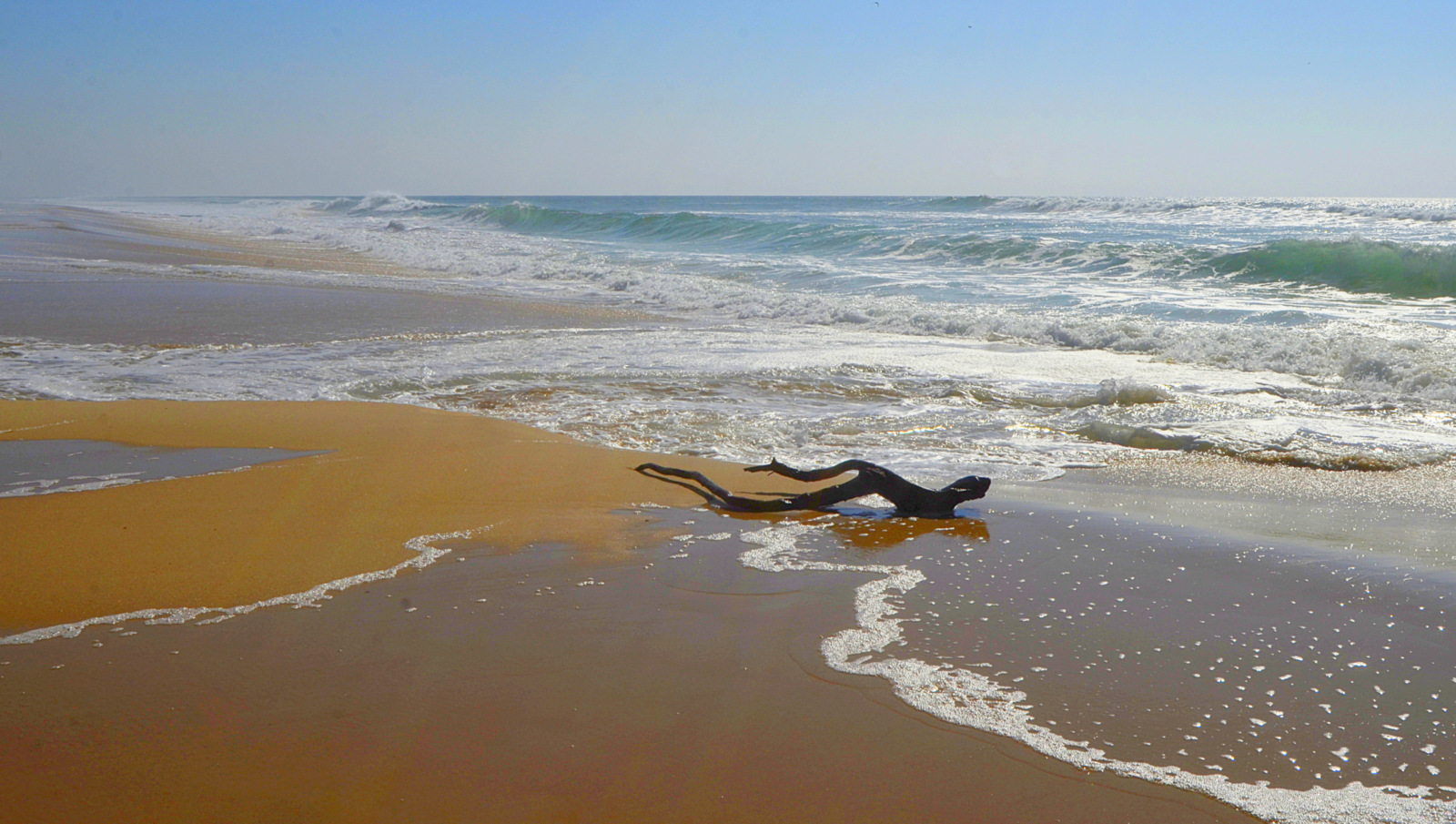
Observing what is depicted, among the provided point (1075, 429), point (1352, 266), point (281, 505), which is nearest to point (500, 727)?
point (281, 505)

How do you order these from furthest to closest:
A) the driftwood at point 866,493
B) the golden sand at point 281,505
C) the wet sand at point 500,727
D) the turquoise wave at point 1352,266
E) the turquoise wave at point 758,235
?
the turquoise wave at point 758,235
the turquoise wave at point 1352,266
the driftwood at point 866,493
the golden sand at point 281,505
the wet sand at point 500,727

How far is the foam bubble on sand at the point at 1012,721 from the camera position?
6.54 ft

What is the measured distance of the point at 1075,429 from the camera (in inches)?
243

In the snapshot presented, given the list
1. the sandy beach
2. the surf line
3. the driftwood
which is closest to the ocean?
the driftwood

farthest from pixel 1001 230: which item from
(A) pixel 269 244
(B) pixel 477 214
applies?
(B) pixel 477 214

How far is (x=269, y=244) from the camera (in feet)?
86.9

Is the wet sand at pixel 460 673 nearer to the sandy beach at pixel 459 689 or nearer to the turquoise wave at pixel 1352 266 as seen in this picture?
the sandy beach at pixel 459 689

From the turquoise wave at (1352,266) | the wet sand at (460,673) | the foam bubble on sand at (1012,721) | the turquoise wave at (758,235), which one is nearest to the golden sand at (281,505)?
the wet sand at (460,673)

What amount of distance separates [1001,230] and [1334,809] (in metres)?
31.0

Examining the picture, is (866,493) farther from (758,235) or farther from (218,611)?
(758,235)

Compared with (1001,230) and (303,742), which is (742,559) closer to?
(303,742)

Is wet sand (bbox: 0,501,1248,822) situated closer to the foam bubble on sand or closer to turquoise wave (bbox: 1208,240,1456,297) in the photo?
the foam bubble on sand

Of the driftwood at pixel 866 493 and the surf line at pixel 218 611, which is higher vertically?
the driftwood at pixel 866 493

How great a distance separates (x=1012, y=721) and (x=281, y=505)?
10.5 feet
